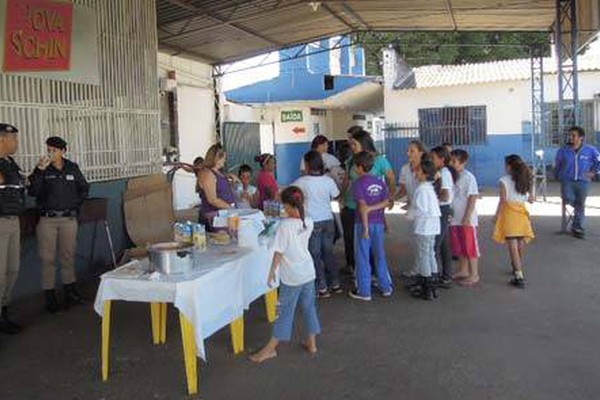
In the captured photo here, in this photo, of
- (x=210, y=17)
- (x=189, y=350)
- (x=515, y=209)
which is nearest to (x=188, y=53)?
(x=210, y=17)

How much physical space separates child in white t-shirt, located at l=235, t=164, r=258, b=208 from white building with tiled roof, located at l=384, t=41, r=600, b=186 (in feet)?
45.1

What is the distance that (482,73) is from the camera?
73.9 ft

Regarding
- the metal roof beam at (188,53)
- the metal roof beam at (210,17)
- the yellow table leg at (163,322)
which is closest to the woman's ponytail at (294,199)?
the yellow table leg at (163,322)

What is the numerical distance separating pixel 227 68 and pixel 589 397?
1623 centimetres

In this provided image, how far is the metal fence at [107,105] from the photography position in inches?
297

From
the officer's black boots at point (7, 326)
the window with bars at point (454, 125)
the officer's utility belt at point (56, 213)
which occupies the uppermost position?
the window with bars at point (454, 125)

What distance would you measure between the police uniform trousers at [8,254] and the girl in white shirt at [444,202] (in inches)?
164

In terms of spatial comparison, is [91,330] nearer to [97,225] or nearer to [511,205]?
[97,225]

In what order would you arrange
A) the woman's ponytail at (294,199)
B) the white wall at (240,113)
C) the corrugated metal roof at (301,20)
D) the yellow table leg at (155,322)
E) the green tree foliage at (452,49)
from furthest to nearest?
the green tree foliage at (452,49)
the white wall at (240,113)
the corrugated metal roof at (301,20)
the yellow table leg at (155,322)
the woman's ponytail at (294,199)

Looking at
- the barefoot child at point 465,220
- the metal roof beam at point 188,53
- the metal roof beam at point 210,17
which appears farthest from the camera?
the metal roof beam at point 188,53

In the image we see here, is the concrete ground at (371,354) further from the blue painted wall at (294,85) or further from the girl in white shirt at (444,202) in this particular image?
the blue painted wall at (294,85)

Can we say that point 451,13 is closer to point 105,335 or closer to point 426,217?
point 426,217

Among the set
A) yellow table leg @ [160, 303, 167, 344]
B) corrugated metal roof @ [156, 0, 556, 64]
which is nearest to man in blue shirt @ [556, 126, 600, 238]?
corrugated metal roof @ [156, 0, 556, 64]

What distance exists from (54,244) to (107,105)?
274 centimetres
